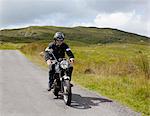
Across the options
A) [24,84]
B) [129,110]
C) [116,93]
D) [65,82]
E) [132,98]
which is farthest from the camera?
[24,84]

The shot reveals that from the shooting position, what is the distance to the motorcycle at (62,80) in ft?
35.5

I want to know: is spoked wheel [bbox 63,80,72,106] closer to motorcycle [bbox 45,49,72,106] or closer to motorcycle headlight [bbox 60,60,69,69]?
motorcycle [bbox 45,49,72,106]

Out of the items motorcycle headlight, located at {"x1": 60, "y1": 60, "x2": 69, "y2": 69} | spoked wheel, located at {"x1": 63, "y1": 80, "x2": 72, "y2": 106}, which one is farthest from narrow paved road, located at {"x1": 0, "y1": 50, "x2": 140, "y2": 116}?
motorcycle headlight, located at {"x1": 60, "y1": 60, "x2": 69, "y2": 69}

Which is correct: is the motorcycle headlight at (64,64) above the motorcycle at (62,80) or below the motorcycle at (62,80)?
above

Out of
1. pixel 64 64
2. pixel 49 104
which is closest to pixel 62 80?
pixel 64 64

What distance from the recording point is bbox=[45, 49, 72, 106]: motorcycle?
1083 centimetres

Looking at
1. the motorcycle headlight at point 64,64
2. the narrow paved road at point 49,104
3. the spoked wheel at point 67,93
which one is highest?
the motorcycle headlight at point 64,64

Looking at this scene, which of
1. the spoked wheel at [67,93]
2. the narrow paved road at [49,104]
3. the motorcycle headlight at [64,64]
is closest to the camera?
the narrow paved road at [49,104]

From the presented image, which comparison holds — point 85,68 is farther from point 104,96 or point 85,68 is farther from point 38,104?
point 38,104

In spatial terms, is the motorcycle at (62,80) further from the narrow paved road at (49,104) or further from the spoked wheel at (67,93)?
the narrow paved road at (49,104)

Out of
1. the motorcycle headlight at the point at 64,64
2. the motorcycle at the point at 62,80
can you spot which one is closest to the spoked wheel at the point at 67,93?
the motorcycle at the point at 62,80

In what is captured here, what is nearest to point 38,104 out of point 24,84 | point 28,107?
point 28,107

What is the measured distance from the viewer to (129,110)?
33.8 feet

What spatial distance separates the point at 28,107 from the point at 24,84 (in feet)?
16.8
